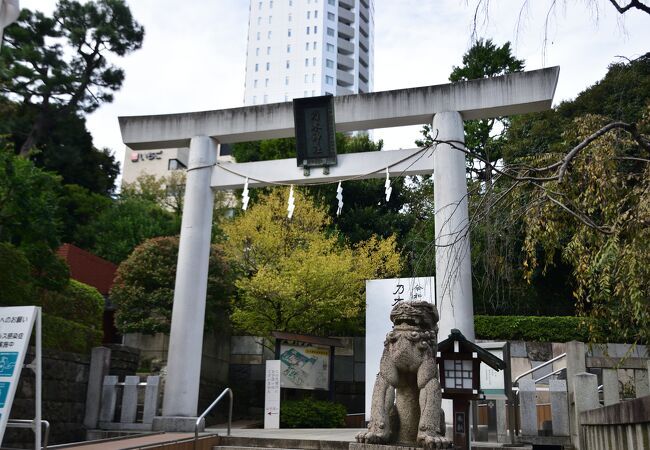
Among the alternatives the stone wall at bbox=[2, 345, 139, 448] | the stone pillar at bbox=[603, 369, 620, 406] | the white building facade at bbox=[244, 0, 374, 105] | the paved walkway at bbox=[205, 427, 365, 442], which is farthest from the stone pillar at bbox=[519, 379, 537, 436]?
the white building facade at bbox=[244, 0, 374, 105]

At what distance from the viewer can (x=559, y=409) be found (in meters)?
8.23

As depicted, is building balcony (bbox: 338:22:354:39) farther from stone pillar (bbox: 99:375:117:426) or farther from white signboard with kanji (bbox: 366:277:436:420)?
stone pillar (bbox: 99:375:117:426)

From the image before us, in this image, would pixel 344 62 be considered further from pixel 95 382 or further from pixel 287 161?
pixel 95 382

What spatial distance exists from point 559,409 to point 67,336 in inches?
354

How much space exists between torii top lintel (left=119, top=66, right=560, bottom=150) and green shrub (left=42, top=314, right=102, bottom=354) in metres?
4.03

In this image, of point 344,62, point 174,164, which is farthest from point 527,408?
point 344,62

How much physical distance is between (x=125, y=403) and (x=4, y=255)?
11.6 ft

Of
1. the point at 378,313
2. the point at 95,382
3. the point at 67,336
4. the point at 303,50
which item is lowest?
the point at 95,382

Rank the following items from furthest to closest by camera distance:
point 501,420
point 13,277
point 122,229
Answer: point 122,229 → point 13,277 → point 501,420

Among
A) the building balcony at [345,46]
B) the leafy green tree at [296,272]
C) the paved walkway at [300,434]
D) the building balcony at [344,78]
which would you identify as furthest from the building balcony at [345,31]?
the paved walkway at [300,434]

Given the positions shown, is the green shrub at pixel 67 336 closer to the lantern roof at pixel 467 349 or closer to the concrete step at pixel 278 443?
the concrete step at pixel 278 443

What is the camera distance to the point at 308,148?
11070 millimetres

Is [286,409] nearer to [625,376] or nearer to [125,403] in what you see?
[125,403]

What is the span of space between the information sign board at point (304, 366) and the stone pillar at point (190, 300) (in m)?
2.90
